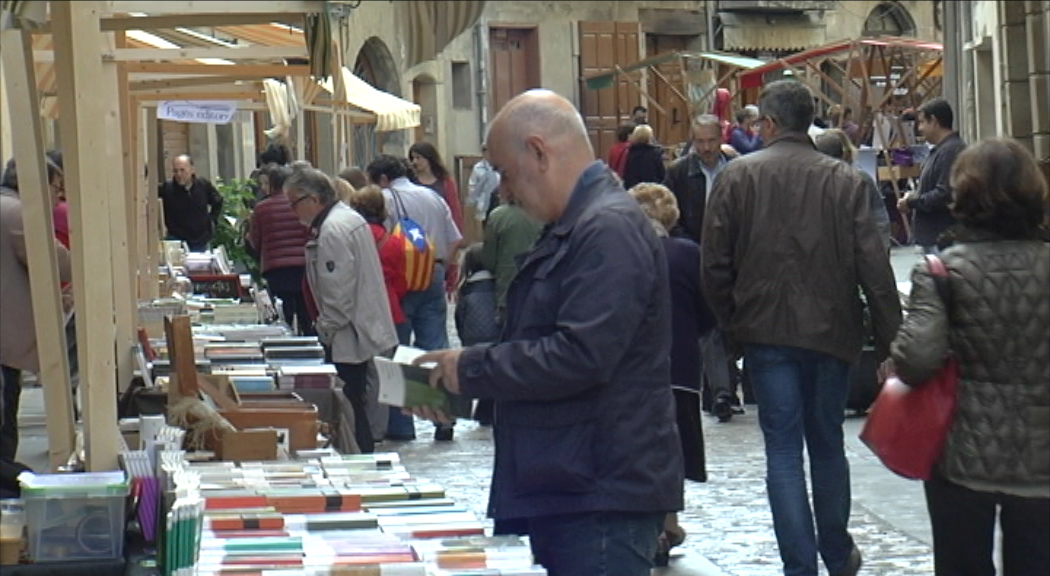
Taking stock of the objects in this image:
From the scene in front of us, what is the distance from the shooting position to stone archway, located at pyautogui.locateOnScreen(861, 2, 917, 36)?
→ 44781mm

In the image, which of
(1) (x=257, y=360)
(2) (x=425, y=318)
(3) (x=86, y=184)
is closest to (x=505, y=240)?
(2) (x=425, y=318)

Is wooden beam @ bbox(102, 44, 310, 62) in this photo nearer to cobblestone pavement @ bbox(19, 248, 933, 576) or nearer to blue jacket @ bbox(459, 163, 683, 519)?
cobblestone pavement @ bbox(19, 248, 933, 576)

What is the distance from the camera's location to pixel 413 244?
1305 cm

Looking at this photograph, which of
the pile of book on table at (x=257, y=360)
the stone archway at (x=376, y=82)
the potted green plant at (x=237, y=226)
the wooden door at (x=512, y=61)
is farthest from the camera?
the wooden door at (x=512, y=61)

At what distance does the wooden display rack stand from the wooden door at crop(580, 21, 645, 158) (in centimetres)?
3218

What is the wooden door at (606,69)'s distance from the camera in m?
40.6

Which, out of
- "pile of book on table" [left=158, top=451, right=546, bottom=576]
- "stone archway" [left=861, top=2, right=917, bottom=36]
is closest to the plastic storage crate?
"pile of book on table" [left=158, top=451, right=546, bottom=576]

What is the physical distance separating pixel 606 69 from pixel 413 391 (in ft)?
118

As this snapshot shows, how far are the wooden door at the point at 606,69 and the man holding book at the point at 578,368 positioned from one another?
115ft

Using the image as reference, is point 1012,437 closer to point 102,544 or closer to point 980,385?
point 980,385

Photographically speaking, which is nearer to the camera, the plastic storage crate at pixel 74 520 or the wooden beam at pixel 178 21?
the plastic storage crate at pixel 74 520

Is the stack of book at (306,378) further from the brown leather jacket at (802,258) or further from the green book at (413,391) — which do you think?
the green book at (413,391)

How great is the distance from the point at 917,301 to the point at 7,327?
5.69 m

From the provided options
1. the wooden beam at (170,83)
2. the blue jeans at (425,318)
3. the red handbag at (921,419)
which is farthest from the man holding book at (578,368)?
the blue jeans at (425,318)
